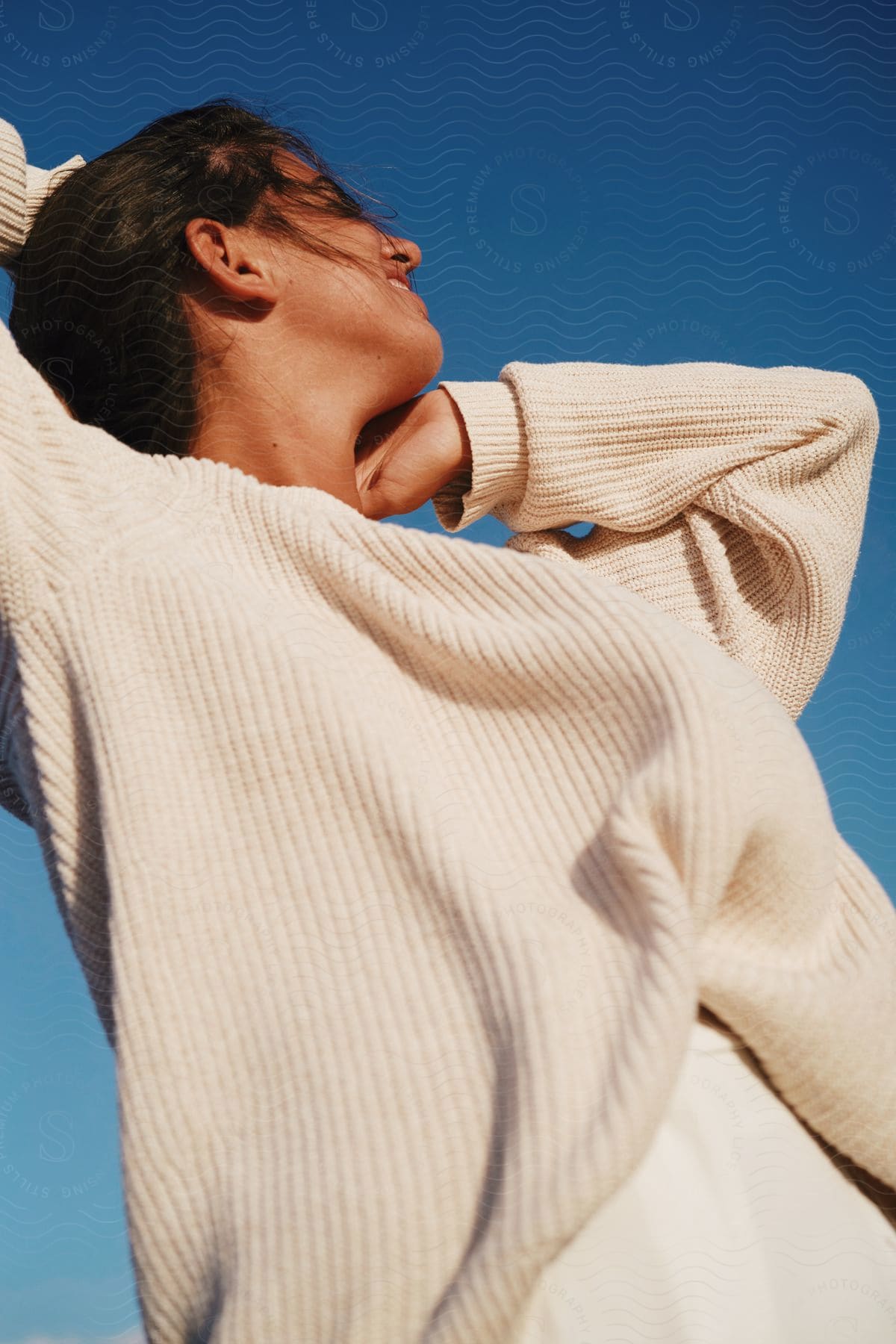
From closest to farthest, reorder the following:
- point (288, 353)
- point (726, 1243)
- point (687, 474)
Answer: point (726, 1243)
point (288, 353)
point (687, 474)

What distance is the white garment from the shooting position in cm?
74

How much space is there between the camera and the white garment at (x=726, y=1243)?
737mm

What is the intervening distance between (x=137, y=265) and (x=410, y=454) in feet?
1.12

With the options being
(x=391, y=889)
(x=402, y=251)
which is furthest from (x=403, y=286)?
(x=391, y=889)

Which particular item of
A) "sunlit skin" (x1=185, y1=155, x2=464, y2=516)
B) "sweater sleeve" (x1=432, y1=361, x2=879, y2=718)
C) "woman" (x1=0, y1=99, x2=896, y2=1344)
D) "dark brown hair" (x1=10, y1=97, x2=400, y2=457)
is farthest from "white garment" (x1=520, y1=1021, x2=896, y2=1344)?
"dark brown hair" (x1=10, y1=97, x2=400, y2=457)

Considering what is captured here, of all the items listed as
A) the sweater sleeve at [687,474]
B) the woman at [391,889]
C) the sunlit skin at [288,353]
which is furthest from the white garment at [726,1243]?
the sunlit skin at [288,353]

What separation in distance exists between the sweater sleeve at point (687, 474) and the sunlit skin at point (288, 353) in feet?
0.51

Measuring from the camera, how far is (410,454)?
1.32 metres

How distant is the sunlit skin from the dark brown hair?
Result: 2 cm

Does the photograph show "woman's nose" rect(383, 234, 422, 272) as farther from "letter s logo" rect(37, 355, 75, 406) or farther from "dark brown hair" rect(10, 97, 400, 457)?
"letter s logo" rect(37, 355, 75, 406)

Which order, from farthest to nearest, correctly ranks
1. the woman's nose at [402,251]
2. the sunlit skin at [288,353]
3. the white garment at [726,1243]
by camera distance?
1. the woman's nose at [402,251]
2. the sunlit skin at [288,353]
3. the white garment at [726,1243]

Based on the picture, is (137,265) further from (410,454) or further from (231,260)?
(410,454)

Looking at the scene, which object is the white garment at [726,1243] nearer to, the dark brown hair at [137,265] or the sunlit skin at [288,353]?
the sunlit skin at [288,353]

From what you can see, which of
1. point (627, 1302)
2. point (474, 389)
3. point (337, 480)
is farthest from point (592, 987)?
point (474, 389)
